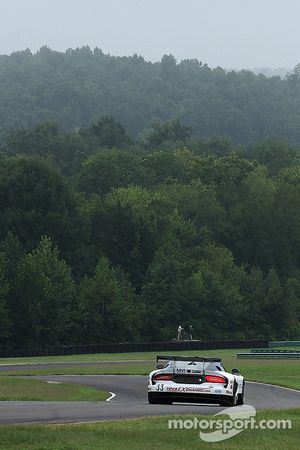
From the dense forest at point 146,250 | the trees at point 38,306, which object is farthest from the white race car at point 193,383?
the trees at point 38,306

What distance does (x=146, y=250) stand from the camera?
122750 millimetres

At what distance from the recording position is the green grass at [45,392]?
35.3 metres

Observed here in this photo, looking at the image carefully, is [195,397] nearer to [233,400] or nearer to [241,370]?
[233,400]

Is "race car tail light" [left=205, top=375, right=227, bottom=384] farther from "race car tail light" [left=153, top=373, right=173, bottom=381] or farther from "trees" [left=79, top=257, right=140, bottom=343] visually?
"trees" [left=79, top=257, right=140, bottom=343]

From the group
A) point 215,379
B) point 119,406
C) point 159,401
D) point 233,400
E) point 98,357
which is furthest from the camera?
point 98,357

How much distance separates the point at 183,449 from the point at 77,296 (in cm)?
7811

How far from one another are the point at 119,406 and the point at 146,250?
93.1 m

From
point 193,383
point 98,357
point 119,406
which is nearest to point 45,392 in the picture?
point 119,406

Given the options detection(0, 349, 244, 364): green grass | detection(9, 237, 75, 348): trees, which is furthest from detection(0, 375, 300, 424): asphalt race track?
detection(9, 237, 75, 348): trees

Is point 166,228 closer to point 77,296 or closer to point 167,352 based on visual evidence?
point 77,296

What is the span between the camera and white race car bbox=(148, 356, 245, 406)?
27.7 meters

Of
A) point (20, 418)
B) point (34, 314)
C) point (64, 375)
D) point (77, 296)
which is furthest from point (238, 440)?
point (77, 296)

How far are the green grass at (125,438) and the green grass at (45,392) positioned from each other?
12771 millimetres

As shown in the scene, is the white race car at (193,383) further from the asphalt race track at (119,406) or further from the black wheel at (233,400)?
the asphalt race track at (119,406)
